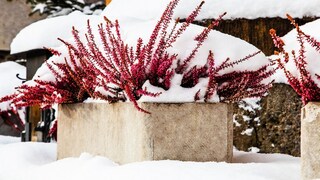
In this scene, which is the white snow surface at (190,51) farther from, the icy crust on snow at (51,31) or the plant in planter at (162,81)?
the icy crust on snow at (51,31)

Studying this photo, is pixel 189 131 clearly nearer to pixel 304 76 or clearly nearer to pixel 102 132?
pixel 102 132

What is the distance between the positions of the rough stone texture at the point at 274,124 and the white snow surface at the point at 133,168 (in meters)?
1.23

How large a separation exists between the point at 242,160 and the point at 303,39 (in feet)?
2.94

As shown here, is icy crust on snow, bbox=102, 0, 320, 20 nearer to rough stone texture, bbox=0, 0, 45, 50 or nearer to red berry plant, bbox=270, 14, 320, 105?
red berry plant, bbox=270, 14, 320, 105

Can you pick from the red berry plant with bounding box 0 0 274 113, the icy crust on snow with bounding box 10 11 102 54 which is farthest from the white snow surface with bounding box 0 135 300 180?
the icy crust on snow with bounding box 10 11 102 54

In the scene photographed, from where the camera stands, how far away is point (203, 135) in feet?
8.96

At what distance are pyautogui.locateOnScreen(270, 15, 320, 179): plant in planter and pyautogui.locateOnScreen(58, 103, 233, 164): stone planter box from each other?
593 millimetres

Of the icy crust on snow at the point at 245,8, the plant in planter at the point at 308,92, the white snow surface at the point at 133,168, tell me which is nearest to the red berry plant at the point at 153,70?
the white snow surface at the point at 133,168

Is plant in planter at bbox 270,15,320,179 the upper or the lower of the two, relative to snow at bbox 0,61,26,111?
lower

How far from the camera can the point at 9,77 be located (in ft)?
33.7

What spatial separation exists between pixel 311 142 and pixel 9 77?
8800 mm

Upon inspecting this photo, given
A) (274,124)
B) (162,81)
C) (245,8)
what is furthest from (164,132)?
(245,8)

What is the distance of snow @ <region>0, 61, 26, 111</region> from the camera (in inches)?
393

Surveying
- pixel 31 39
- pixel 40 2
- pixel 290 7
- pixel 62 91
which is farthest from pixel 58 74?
pixel 40 2
